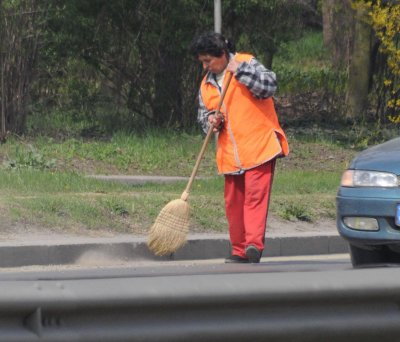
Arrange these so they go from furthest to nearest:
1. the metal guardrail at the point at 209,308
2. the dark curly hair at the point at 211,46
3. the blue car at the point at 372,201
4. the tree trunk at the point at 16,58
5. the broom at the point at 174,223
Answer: the tree trunk at the point at 16,58, the broom at the point at 174,223, the dark curly hair at the point at 211,46, the blue car at the point at 372,201, the metal guardrail at the point at 209,308

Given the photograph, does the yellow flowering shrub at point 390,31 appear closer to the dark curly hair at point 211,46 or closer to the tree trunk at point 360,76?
the tree trunk at point 360,76

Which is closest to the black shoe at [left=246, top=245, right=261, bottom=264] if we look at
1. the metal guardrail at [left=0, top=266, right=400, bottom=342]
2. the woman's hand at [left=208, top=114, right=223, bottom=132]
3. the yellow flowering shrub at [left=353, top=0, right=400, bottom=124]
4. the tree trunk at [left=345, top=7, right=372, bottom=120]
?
the woman's hand at [left=208, top=114, right=223, bottom=132]

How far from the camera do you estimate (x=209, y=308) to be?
3.43 metres

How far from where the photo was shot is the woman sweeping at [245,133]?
783 centimetres

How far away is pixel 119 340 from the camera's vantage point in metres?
3.33

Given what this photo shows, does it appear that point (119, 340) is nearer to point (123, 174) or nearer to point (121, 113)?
point (123, 174)

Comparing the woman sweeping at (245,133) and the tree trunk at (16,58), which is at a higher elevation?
the woman sweeping at (245,133)

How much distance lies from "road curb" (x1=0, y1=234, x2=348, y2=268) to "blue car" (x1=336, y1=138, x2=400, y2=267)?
2297 mm

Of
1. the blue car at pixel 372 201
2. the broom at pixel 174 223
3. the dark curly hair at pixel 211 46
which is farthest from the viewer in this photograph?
the broom at pixel 174 223

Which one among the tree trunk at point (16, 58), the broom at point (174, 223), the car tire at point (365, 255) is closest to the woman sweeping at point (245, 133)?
the broom at point (174, 223)

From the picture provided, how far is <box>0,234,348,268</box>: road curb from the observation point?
29.0ft

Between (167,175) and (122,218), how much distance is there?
4389 millimetres

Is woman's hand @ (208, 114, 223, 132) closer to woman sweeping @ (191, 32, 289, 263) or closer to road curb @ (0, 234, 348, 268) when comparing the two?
woman sweeping @ (191, 32, 289, 263)

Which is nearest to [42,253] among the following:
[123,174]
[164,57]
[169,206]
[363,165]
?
[169,206]
